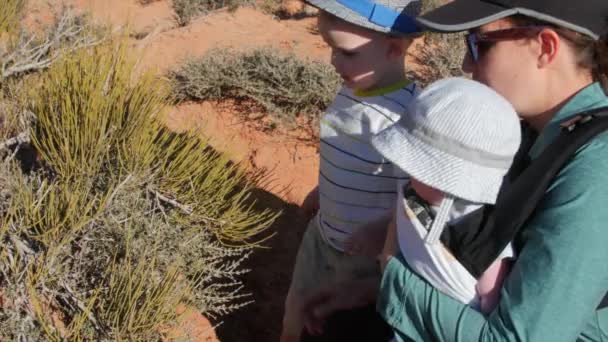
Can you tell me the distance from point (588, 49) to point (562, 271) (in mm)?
469

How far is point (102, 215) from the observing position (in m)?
2.19

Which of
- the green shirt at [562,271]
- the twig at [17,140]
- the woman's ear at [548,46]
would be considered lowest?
the twig at [17,140]

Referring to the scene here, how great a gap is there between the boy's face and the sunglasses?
0.39 meters

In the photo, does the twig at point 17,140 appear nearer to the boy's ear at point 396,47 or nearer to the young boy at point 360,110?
the young boy at point 360,110

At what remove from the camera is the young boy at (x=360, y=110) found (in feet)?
5.88

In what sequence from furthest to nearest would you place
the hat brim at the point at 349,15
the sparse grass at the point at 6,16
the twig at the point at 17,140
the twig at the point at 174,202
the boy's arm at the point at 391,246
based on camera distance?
the sparse grass at the point at 6,16, the twig at the point at 174,202, the twig at the point at 17,140, the hat brim at the point at 349,15, the boy's arm at the point at 391,246

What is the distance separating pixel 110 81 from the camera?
241 centimetres

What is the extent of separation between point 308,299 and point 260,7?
A: 224 inches

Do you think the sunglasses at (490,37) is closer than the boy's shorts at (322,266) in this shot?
Yes

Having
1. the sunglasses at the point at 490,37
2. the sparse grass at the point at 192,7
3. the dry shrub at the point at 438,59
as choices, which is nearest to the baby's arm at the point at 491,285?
the sunglasses at the point at 490,37

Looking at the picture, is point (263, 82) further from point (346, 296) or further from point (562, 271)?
point (562, 271)

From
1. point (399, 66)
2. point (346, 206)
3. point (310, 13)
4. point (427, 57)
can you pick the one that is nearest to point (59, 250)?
point (346, 206)

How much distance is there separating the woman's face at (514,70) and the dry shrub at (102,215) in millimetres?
1109

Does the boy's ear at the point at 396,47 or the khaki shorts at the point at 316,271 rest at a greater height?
the boy's ear at the point at 396,47
